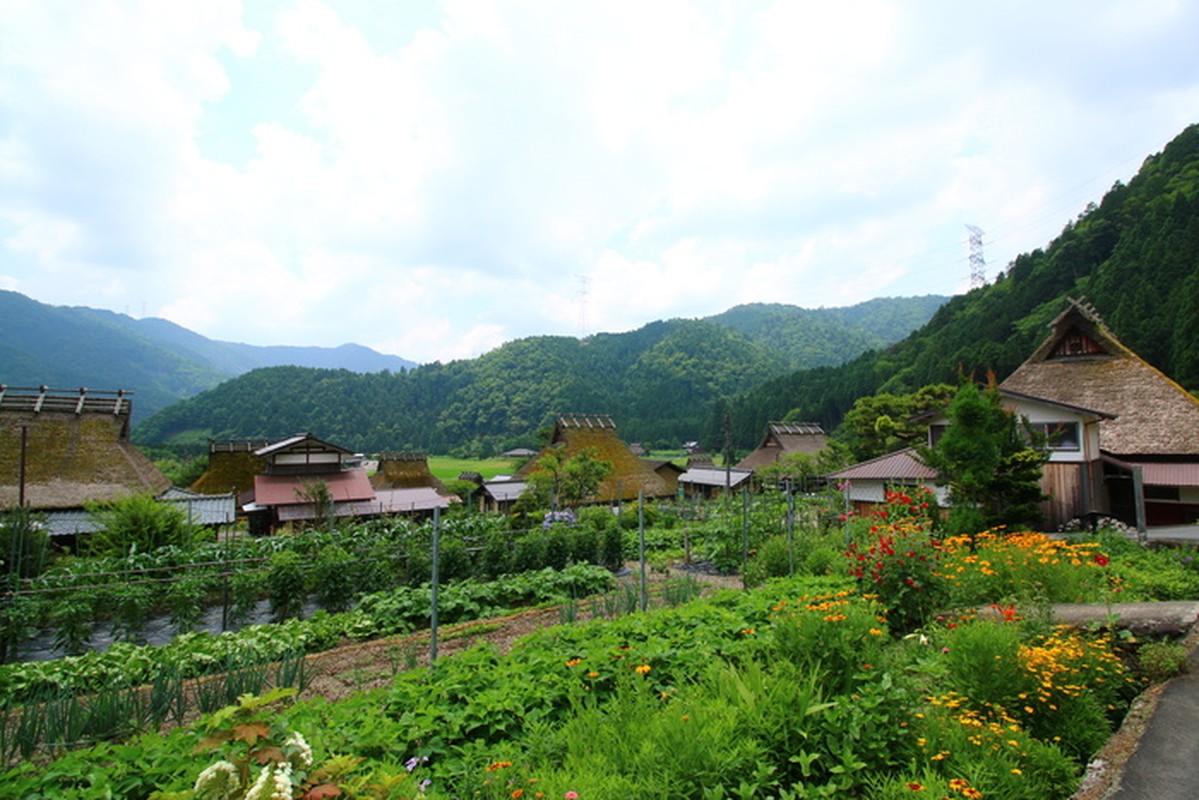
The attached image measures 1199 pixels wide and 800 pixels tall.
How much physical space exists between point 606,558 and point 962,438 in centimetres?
756

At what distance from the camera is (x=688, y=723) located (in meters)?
2.51

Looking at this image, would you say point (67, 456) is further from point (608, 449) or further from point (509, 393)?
point (509, 393)

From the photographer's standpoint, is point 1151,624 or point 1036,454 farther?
point 1036,454

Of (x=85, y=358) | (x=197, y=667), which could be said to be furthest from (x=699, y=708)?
(x=85, y=358)

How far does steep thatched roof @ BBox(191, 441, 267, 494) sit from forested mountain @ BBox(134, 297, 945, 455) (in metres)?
35.1

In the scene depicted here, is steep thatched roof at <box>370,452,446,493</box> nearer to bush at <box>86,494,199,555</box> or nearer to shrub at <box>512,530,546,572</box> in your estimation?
bush at <box>86,494,199,555</box>

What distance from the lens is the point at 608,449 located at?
2802 cm

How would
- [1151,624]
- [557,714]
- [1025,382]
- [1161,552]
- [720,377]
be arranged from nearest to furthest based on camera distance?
[557,714], [1151,624], [1161,552], [1025,382], [720,377]

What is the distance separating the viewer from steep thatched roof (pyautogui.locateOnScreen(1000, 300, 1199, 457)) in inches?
623

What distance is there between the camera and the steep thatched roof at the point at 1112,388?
15820 mm

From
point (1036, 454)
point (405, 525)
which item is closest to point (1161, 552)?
point (1036, 454)

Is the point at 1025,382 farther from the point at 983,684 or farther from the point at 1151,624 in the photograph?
the point at 983,684

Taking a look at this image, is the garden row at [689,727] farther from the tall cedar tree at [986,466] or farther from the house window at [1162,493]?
the house window at [1162,493]

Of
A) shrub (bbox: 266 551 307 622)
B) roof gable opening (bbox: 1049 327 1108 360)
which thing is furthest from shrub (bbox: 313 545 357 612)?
roof gable opening (bbox: 1049 327 1108 360)
